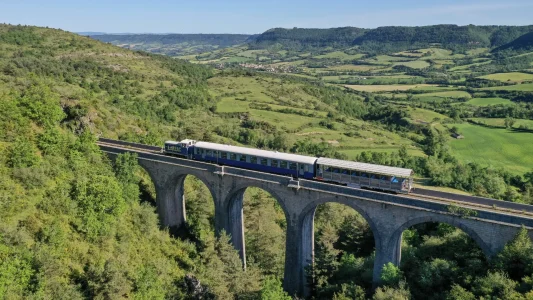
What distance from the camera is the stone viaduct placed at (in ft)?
97.4

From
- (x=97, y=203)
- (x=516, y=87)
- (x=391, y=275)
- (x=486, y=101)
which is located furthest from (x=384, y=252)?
(x=516, y=87)

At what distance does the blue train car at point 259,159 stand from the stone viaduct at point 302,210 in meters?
2.46

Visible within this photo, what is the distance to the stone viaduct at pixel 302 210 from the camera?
97.4 ft

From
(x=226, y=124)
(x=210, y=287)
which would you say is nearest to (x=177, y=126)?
(x=226, y=124)

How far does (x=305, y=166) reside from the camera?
38875 mm

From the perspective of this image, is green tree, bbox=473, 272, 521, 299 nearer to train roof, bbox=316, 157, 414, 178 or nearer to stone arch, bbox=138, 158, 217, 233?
train roof, bbox=316, 157, 414, 178

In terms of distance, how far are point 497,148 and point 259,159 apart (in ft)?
227

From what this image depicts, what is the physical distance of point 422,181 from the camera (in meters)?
63.9

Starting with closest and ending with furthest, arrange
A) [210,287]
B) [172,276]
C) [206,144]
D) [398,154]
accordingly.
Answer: [210,287] < [172,276] < [206,144] < [398,154]

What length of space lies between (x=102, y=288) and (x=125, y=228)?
9848mm

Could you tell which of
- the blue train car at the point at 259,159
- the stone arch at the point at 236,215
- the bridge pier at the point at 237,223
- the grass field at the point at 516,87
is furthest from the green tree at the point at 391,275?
the grass field at the point at 516,87

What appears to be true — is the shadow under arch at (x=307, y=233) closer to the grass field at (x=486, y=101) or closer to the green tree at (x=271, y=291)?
the green tree at (x=271, y=291)

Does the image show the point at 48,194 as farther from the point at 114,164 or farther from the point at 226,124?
the point at 226,124

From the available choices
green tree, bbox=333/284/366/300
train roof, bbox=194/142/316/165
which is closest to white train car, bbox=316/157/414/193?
train roof, bbox=194/142/316/165
